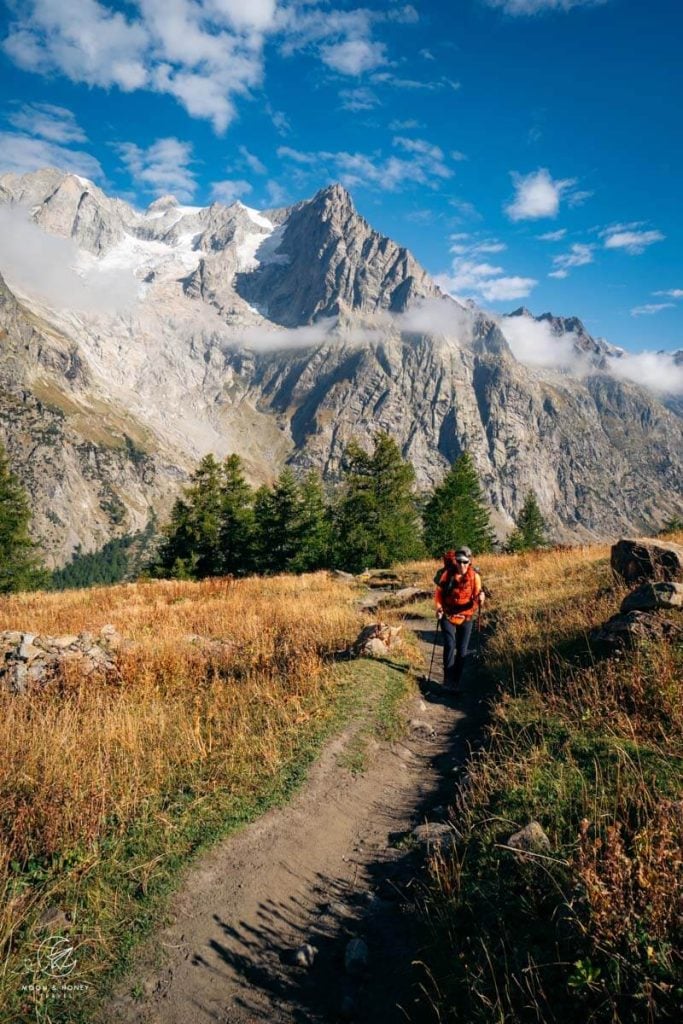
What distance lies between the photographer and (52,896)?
4.45 m

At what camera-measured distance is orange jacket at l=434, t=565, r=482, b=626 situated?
1113cm

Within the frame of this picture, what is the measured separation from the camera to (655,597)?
8.97 meters

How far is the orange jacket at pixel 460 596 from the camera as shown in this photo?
438 inches

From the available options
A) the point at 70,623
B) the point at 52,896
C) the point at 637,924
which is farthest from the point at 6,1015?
the point at 70,623

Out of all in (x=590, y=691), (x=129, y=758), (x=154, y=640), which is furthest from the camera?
(x=154, y=640)

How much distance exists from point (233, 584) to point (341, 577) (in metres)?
8.28

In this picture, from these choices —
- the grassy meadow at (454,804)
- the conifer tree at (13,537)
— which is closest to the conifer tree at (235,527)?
the conifer tree at (13,537)

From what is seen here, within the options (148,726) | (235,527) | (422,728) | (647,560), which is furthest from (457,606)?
(235,527)

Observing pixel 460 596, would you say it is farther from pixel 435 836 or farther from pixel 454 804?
pixel 435 836

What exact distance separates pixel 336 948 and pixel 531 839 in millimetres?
1893

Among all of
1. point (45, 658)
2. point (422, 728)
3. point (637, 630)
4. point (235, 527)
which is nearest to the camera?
point (637, 630)

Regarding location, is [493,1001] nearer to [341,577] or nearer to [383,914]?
[383,914]

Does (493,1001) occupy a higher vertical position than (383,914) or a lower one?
higher

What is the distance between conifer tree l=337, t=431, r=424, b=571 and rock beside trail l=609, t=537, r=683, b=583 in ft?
98.3
